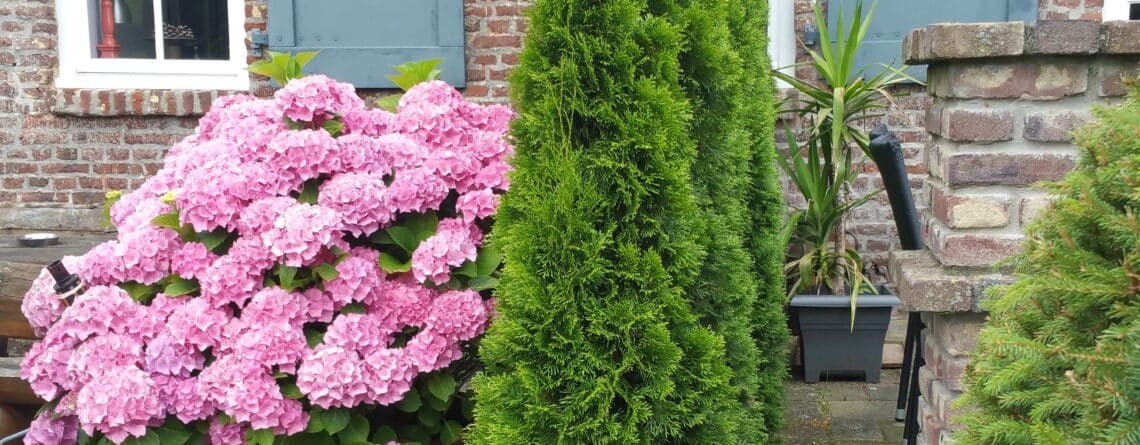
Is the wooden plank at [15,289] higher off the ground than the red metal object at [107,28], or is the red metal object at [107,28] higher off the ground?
the red metal object at [107,28]

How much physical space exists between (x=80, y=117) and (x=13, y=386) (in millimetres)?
→ 2999

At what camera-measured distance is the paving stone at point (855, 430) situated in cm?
362

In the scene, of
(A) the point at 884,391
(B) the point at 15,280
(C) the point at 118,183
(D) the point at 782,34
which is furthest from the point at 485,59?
(B) the point at 15,280

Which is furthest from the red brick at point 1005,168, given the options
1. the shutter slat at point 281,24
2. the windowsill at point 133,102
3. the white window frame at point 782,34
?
the windowsill at point 133,102

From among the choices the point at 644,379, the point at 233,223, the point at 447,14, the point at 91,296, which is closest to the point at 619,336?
the point at 644,379

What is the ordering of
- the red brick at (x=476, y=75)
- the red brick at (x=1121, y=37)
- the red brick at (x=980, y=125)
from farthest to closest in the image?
the red brick at (x=476, y=75) → the red brick at (x=980, y=125) → the red brick at (x=1121, y=37)

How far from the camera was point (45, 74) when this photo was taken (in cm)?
519

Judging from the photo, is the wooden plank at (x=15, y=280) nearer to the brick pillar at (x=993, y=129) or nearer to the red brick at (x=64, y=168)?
the brick pillar at (x=993, y=129)

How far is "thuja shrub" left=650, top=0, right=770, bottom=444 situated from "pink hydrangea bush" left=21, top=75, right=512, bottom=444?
1.71 feet

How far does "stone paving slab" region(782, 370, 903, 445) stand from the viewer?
363 cm

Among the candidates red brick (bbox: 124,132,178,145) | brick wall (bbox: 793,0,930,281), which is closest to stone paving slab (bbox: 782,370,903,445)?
brick wall (bbox: 793,0,930,281)

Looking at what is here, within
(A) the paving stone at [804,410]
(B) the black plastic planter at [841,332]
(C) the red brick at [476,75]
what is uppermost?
(C) the red brick at [476,75]

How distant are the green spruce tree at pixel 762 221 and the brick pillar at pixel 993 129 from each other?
902 millimetres

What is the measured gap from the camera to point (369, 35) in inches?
199
